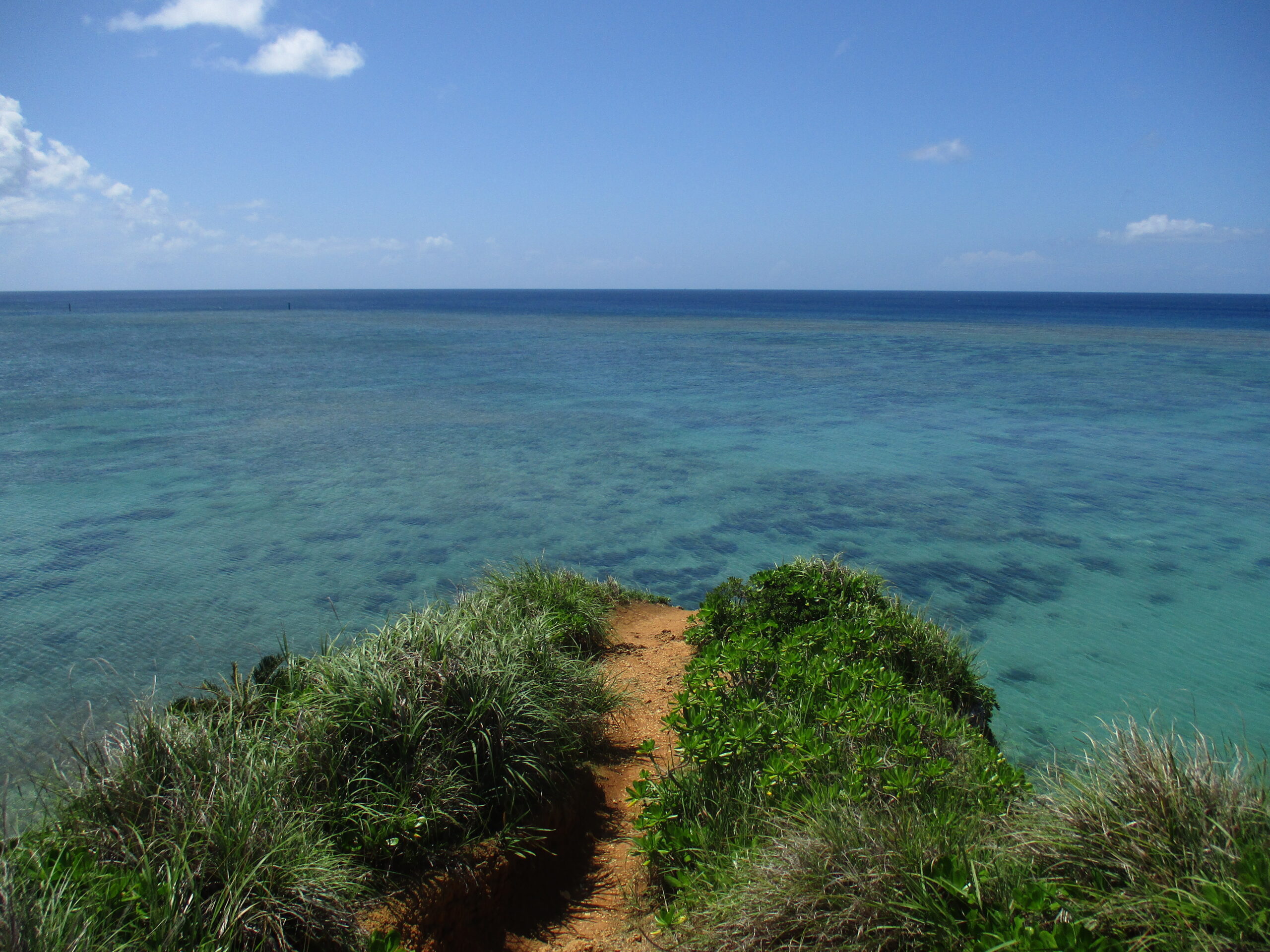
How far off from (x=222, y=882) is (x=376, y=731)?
1.20 metres

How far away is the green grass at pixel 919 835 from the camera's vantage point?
2.85m

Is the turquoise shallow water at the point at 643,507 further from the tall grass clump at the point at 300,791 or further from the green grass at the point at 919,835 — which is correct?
the green grass at the point at 919,835

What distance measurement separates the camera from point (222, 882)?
10.9ft

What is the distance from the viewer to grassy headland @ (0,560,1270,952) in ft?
9.66

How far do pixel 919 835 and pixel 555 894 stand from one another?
2218mm

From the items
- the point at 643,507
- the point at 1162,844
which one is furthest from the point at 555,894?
the point at 643,507

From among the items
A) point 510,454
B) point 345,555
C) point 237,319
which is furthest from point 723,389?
point 237,319

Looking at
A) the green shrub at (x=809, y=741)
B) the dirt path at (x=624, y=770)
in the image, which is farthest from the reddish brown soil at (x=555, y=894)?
the green shrub at (x=809, y=741)

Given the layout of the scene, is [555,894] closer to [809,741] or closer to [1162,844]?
[809,741]

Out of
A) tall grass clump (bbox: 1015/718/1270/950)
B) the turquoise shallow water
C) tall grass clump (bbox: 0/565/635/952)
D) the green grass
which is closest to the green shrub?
the green grass

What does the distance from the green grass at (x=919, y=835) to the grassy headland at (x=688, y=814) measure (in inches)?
0.5

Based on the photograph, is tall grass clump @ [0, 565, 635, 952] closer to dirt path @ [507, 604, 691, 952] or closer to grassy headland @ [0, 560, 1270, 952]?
grassy headland @ [0, 560, 1270, 952]

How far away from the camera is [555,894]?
4402 mm

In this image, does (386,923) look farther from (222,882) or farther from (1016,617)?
(1016,617)
